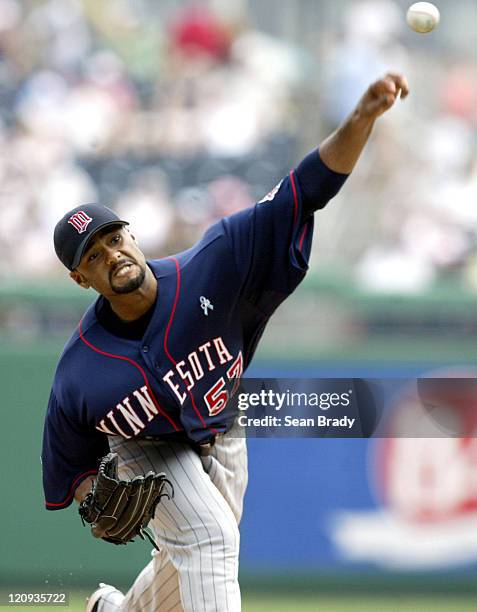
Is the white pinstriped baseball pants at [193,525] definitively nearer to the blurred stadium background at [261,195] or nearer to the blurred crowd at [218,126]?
the blurred stadium background at [261,195]

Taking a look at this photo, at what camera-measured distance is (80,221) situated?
3.73 meters

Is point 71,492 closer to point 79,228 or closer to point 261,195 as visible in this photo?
point 79,228

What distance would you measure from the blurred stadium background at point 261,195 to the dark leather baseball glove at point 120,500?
1.72 m

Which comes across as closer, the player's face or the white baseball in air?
the player's face

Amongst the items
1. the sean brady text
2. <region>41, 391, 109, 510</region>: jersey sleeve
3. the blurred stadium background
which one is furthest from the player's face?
the blurred stadium background

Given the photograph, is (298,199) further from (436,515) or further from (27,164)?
(27,164)

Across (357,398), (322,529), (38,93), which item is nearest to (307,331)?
(357,398)

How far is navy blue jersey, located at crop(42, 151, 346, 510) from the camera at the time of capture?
381cm

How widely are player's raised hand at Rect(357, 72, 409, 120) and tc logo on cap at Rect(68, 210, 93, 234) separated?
95cm

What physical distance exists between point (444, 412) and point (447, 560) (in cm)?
78

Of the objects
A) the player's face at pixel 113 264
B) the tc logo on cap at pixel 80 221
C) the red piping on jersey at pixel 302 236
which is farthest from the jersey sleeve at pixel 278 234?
the tc logo on cap at pixel 80 221

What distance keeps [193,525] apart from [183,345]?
0.60 meters

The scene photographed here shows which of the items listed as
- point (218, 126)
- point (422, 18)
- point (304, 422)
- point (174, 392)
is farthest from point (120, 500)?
point (218, 126)

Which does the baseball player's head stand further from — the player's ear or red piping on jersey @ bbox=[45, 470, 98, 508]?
red piping on jersey @ bbox=[45, 470, 98, 508]
